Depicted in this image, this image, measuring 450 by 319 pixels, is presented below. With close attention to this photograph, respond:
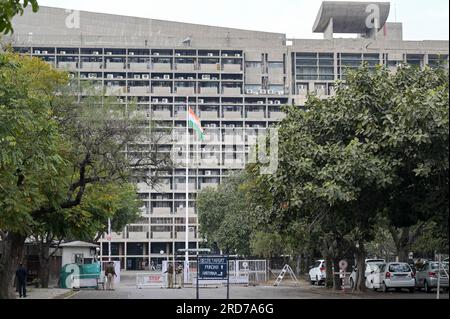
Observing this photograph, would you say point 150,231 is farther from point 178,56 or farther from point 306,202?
point 306,202

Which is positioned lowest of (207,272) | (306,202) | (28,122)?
(207,272)

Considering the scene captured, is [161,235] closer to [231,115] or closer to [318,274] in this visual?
[231,115]

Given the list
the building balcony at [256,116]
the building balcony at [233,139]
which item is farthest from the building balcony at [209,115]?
the building balcony at [233,139]

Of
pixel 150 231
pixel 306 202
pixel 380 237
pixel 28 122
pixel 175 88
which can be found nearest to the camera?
pixel 28 122

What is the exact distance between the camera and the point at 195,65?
103750 mm

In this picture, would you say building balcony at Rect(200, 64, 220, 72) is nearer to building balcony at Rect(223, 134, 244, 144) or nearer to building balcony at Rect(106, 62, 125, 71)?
building balcony at Rect(223, 134, 244, 144)

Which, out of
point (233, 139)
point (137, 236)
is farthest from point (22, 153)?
point (137, 236)

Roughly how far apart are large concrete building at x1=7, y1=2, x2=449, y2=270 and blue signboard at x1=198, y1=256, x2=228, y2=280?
7490 cm

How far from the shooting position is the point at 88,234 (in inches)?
1024

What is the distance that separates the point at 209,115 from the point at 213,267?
268 feet

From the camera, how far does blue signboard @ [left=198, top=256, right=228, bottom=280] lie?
69.6ft

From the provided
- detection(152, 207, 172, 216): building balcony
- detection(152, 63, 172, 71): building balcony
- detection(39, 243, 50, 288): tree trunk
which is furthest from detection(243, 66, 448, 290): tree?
detection(152, 63, 172, 71): building balcony

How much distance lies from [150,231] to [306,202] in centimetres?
7902

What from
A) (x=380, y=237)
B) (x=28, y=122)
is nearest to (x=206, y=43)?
(x=380, y=237)
